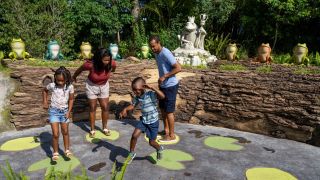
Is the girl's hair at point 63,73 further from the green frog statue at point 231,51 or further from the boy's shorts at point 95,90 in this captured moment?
the green frog statue at point 231,51

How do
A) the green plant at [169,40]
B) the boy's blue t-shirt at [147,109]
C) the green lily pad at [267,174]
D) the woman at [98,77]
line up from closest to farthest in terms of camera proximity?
the green lily pad at [267,174]
the boy's blue t-shirt at [147,109]
the woman at [98,77]
the green plant at [169,40]

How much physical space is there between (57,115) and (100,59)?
1.10 meters

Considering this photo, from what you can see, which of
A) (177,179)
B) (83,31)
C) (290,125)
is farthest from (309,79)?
(83,31)

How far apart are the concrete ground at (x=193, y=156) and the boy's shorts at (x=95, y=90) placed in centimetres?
72

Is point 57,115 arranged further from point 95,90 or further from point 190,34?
point 190,34

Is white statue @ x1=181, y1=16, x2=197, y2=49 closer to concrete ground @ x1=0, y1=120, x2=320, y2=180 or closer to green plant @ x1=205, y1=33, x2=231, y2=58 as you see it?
green plant @ x1=205, y1=33, x2=231, y2=58

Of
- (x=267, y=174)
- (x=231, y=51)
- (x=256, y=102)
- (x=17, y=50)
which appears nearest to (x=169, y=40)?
(x=231, y=51)

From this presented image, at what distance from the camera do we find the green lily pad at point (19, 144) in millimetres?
4609

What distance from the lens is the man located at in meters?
4.62

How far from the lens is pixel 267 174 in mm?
3951

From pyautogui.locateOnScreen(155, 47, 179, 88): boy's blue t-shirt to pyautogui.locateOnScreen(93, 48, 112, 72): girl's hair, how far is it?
2.54 ft

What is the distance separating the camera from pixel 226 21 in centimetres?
1513

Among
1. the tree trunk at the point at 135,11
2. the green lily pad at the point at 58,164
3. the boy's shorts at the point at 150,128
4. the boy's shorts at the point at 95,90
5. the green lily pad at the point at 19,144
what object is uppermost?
the tree trunk at the point at 135,11

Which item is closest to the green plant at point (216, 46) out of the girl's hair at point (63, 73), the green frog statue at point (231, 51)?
the green frog statue at point (231, 51)
